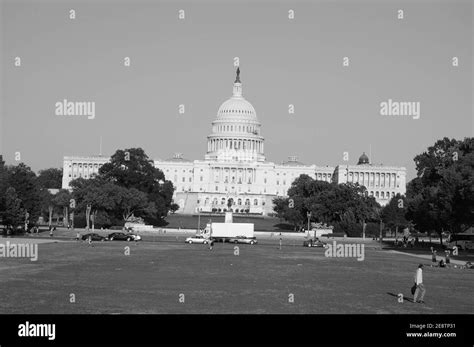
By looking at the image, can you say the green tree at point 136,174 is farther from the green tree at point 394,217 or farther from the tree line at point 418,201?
the green tree at point 394,217

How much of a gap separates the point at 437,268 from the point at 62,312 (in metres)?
28.7

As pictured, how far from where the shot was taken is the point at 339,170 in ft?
649

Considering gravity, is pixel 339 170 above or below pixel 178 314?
above

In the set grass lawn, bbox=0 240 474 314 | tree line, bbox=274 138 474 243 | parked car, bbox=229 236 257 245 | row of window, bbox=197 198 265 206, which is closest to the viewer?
grass lawn, bbox=0 240 474 314

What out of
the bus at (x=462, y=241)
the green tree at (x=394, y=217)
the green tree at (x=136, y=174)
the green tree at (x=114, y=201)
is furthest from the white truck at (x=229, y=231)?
the green tree at (x=394, y=217)

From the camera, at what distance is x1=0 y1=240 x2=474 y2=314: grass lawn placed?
79.9 feet

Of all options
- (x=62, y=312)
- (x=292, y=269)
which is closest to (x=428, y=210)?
(x=292, y=269)

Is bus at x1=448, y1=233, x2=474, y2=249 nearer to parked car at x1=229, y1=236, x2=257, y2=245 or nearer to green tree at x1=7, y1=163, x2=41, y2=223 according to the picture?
parked car at x1=229, y1=236, x2=257, y2=245

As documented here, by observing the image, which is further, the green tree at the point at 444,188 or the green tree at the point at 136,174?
the green tree at the point at 136,174

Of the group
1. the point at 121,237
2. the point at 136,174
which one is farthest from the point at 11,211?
the point at 136,174

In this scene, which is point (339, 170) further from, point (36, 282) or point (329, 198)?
point (36, 282)

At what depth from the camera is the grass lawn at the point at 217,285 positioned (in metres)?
24.3

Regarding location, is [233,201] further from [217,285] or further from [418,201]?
[217,285]

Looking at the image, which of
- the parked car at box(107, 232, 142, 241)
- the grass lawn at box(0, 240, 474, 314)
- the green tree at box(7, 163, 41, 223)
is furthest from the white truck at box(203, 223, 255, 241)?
the grass lawn at box(0, 240, 474, 314)
